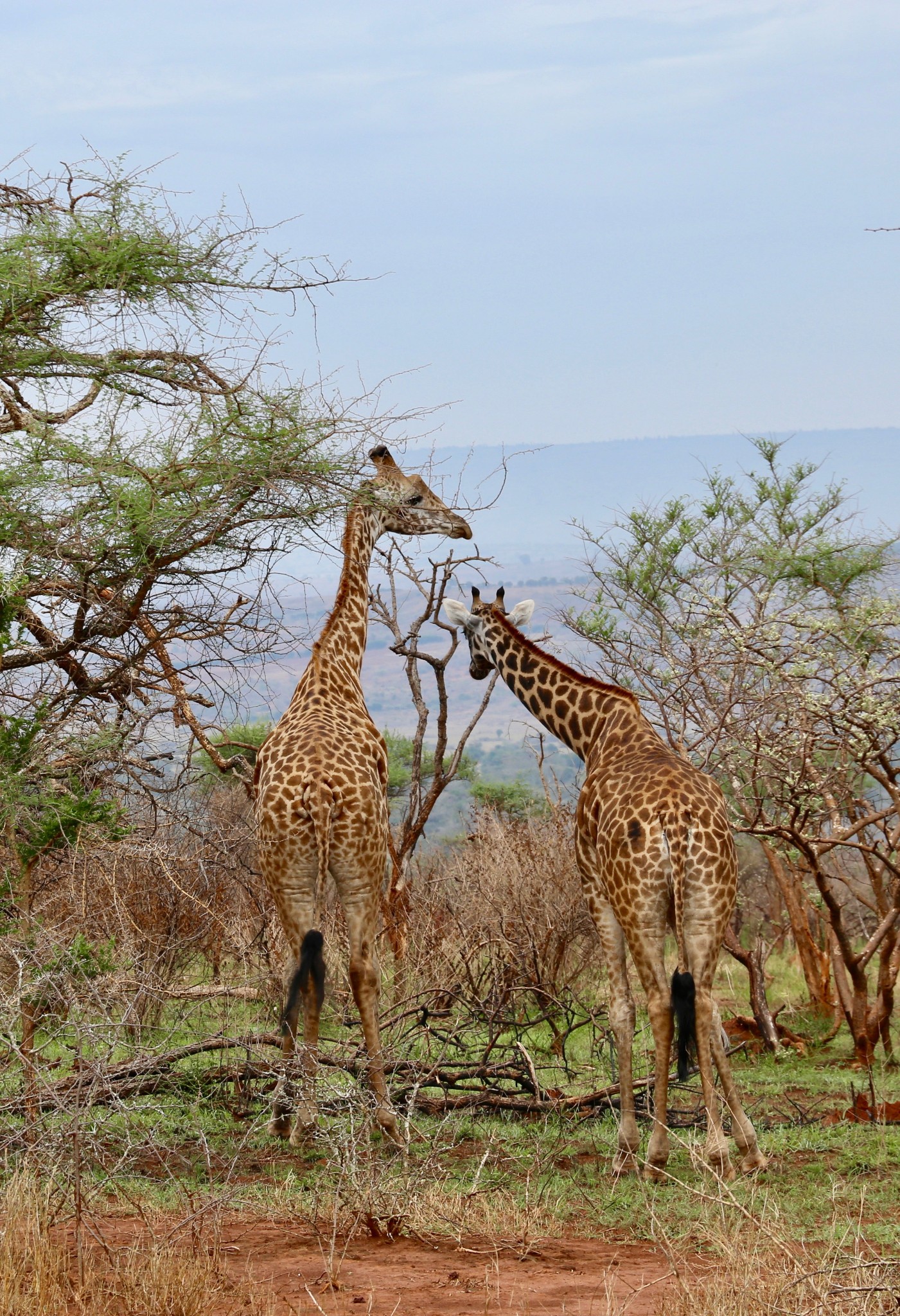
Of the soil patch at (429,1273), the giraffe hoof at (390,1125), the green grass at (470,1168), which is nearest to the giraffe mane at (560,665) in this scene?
the green grass at (470,1168)

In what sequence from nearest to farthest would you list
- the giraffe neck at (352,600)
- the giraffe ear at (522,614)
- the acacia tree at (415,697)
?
the giraffe neck at (352,600) → the giraffe ear at (522,614) → the acacia tree at (415,697)

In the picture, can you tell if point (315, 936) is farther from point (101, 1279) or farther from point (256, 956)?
point (256, 956)

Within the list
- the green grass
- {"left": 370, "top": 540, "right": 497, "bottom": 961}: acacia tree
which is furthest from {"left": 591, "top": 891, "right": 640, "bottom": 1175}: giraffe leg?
{"left": 370, "top": 540, "right": 497, "bottom": 961}: acacia tree

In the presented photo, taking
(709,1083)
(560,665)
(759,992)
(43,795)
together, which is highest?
(560,665)

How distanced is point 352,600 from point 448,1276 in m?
3.60

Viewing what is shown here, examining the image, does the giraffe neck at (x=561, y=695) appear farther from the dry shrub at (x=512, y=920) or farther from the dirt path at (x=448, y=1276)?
the dirt path at (x=448, y=1276)

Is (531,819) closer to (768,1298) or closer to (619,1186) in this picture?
(619,1186)

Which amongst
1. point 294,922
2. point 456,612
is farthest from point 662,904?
point 456,612

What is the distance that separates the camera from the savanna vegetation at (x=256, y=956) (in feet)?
15.3

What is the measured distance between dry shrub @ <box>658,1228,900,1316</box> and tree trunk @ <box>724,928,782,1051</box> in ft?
13.5

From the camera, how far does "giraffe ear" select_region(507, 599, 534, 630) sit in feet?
24.5

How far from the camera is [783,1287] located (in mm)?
3721

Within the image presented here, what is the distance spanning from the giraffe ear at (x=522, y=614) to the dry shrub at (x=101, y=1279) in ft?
12.6

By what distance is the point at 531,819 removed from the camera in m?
11.9
